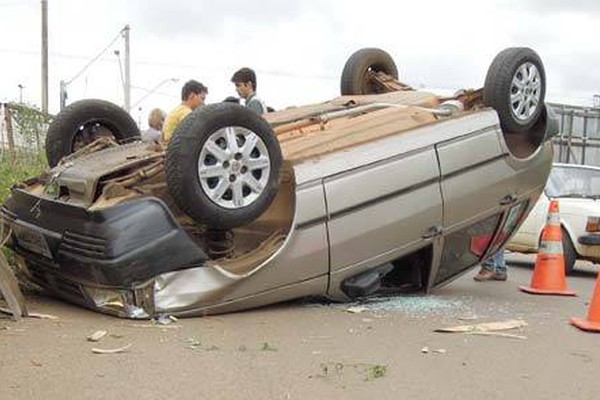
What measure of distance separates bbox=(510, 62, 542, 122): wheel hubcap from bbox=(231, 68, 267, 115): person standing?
8.15 feet

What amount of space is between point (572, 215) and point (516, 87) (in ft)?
14.5

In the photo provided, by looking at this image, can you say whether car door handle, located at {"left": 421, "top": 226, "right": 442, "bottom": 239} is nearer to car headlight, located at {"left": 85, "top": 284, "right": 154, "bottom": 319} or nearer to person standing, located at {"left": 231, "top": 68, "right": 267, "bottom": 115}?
car headlight, located at {"left": 85, "top": 284, "right": 154, "bottom": 319}

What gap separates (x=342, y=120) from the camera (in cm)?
655

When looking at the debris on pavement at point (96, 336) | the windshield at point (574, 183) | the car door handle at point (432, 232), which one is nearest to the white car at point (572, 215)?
the windshield at point (574, 183)

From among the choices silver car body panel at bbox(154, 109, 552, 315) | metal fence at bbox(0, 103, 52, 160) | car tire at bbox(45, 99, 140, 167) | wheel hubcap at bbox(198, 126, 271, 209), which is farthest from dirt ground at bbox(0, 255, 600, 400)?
metal fence at bbox(0, 103, 52, 160)

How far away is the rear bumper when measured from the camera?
17.0 ft

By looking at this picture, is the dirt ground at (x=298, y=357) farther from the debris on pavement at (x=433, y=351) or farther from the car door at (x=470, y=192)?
the car door at (x=470, y=192)

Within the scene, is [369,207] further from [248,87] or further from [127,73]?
[127,73]

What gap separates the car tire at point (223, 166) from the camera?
5.21 m

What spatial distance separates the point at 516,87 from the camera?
6.73 meters

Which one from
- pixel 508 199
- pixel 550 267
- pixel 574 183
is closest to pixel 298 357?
pixel 508 199

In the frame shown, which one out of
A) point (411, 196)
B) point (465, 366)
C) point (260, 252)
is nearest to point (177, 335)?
point (260, 252)

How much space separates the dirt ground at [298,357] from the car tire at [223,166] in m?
0.77

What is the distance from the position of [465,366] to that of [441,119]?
249cm
